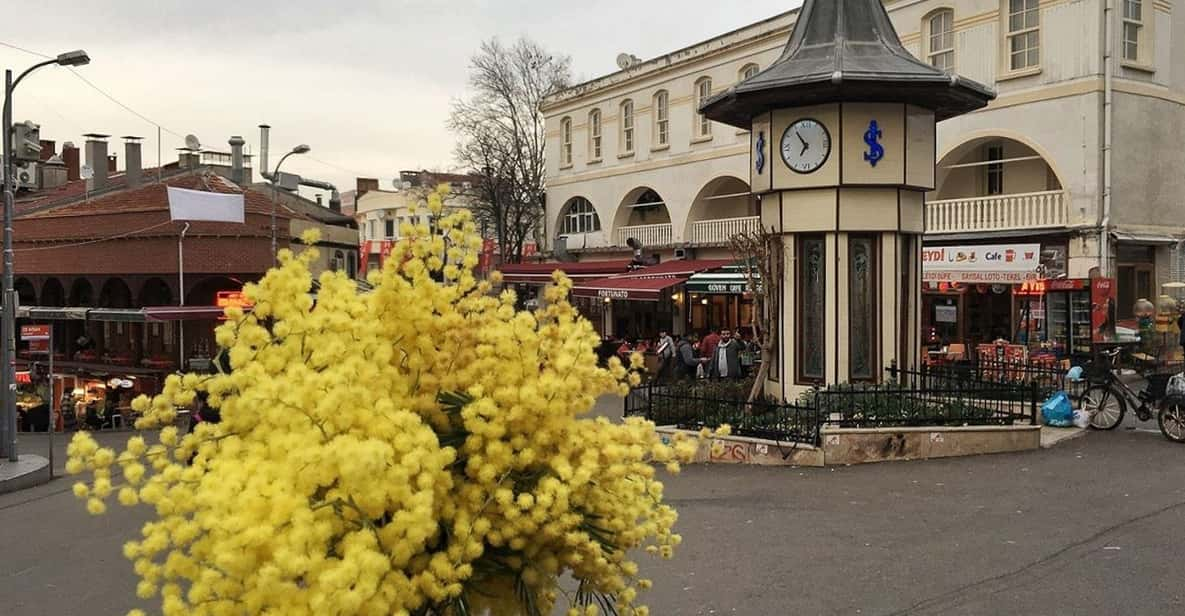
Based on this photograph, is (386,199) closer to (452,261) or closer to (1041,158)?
(1041,158)

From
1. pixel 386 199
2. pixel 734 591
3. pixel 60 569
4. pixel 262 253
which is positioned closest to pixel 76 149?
pixel 386 199

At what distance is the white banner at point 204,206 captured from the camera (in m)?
24.9

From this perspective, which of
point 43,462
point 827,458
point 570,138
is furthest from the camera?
point 570,138

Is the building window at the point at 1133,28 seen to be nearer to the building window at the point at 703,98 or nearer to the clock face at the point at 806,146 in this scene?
the clock face at the point at 806,146

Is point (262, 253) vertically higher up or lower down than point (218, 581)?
higher up

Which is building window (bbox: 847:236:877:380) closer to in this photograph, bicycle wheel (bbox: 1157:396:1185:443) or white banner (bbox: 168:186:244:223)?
bicycle wheel (bbox: 1157:396:1185:443)

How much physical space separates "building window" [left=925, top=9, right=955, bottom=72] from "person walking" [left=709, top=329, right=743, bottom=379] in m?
9.32

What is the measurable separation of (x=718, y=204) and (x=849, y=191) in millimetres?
17070

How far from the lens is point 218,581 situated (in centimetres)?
221

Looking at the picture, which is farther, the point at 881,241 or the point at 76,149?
the point at 76,149

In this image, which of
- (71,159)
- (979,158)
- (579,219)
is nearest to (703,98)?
(579,219)

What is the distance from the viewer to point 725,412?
13242 mm

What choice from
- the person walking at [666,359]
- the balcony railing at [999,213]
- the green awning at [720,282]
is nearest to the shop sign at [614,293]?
the green awning at [720,282]

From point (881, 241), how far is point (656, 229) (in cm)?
1820
